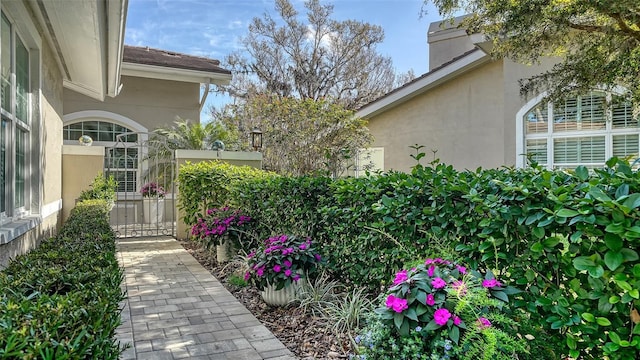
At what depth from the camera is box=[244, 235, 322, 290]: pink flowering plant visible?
4547mm

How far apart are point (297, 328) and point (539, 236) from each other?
256 centimetres

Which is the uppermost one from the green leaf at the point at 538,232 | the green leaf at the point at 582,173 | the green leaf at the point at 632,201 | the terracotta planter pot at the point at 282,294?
the green leaf at the point at 582,173

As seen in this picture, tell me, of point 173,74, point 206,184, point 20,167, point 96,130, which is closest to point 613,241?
point 20,167

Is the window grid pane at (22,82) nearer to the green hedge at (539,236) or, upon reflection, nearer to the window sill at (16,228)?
the window sill at (16,228)

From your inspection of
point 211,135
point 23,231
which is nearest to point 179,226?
point 211,135

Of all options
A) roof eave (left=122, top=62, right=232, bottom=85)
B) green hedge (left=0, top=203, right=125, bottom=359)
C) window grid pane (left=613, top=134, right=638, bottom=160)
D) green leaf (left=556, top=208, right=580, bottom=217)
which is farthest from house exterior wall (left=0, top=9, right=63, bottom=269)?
window grid pane (left=613, top=134, right=638, bottom=160)

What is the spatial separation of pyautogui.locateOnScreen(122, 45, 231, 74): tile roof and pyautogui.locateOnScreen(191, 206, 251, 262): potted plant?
25.2ft

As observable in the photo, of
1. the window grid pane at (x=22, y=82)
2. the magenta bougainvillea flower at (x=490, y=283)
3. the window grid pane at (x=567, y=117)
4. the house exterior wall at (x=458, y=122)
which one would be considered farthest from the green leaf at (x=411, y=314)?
the house exterior wall at (x=458, y=122)

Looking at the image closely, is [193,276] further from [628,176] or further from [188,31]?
[188,31]

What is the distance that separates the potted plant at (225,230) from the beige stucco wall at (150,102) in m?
7.74

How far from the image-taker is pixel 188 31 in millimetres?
21234

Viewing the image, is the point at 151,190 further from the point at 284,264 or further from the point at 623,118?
the point at 623,118

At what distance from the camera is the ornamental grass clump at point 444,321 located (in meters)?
2.32

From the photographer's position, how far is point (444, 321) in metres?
2.40
